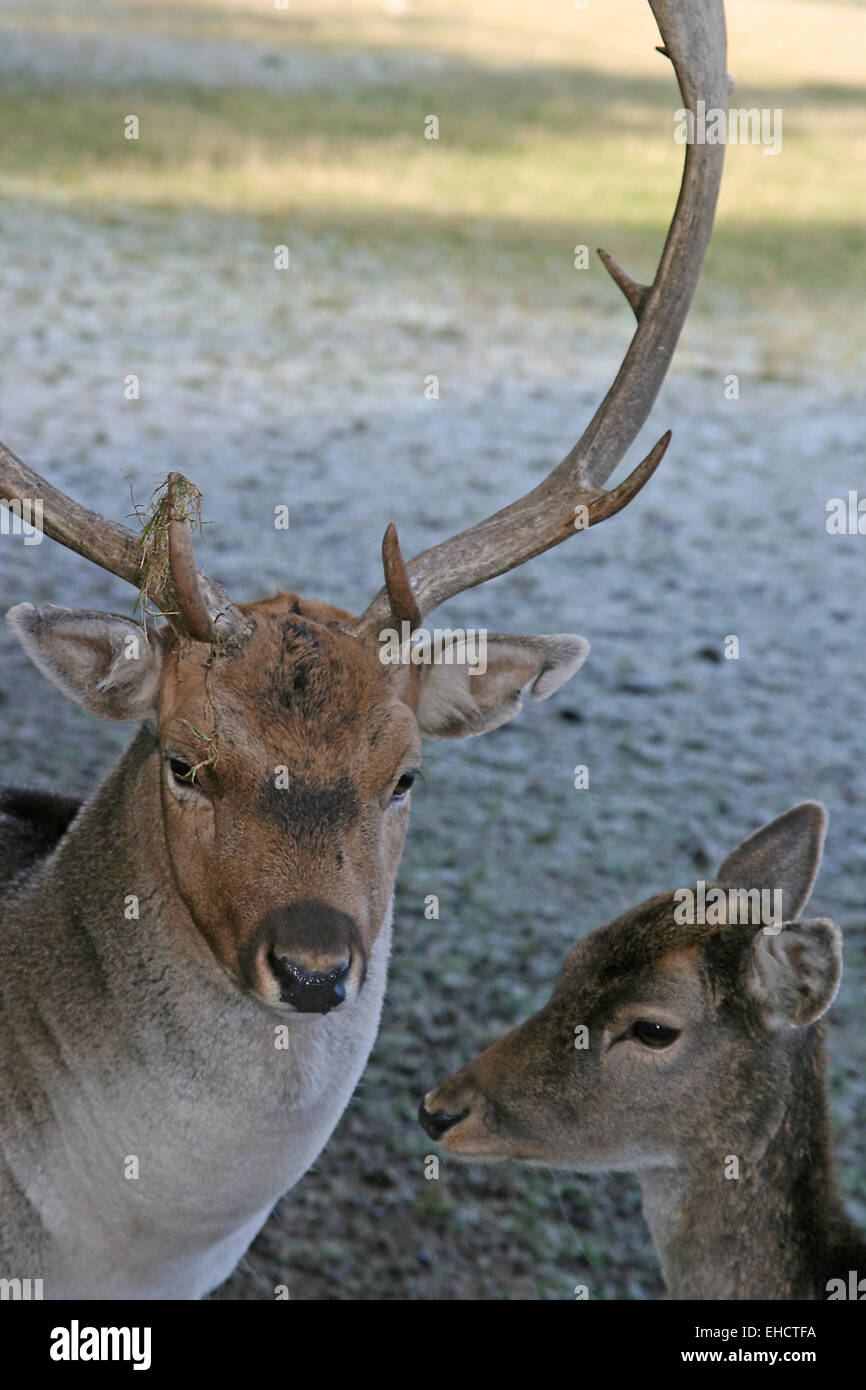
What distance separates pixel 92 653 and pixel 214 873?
0.61 metres

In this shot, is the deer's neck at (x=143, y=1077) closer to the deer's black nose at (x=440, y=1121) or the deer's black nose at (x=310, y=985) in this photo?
the deer's black nose at (x=440, y=1121)

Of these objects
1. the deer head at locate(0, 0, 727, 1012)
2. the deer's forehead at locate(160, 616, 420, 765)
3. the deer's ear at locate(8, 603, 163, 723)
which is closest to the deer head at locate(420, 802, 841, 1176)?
the deer head at locate(0, 0, 727, 1012)

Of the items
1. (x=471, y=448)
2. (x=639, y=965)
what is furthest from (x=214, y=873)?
(x=471, y=448)

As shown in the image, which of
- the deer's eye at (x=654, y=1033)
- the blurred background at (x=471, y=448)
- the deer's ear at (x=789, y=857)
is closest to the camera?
the deer's eye at (x=654, y=1033)

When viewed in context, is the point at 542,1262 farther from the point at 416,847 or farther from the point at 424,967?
the point at 416,847

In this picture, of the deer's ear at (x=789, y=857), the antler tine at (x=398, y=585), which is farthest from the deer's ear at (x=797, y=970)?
the antler tine at (x=398, y=585)

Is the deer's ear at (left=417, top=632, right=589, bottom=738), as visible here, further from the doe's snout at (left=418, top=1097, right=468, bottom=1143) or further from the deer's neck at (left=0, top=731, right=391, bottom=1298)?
the doe's snout at (left=418, top=1097, right=468, bottom=1143)

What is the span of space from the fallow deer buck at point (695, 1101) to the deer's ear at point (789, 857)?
6.3 inches

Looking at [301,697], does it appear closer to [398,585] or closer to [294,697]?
[294,697]

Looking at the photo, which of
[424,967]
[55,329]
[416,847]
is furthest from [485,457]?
[424,967]

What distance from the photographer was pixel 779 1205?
3611mm

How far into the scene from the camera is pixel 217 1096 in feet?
12.0

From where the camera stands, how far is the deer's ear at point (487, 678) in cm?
388

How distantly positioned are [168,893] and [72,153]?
16459 mm
